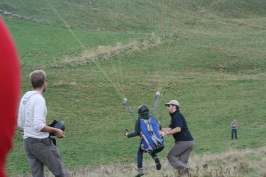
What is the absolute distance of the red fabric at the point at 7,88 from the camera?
69.4 inches

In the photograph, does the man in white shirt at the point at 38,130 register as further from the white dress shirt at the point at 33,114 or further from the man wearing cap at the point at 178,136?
the man wearing cap at the point at 178,136

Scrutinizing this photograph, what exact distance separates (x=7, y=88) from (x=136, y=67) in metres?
40.0

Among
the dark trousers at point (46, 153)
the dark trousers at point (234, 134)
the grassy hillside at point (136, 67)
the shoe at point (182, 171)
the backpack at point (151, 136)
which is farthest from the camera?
the grassy hillside at point (136, 67)

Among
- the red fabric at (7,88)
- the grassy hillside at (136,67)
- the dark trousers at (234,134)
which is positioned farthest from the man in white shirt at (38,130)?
the dark trousers at (234,134)

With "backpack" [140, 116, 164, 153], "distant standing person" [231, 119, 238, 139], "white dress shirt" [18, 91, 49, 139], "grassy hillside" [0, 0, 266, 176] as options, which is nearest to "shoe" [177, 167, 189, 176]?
"backpack" [140, 116, 164, 153]

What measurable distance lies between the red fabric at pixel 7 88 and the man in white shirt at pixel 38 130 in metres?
4.37

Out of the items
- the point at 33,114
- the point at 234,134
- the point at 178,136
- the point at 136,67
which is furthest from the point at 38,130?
the point at 136,67

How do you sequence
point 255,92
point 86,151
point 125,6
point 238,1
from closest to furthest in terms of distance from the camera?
point 86,151 → point 255,92 → point 125,6 → point 238,1

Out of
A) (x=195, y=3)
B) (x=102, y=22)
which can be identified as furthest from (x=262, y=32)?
(x=102, y=22)

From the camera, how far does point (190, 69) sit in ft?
137

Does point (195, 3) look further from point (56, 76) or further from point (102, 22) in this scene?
point (56, 76)

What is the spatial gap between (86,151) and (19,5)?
1582 inches

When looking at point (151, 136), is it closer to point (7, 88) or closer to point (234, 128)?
point (7, 88)

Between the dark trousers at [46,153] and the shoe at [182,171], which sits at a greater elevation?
the dark trousers at [46,153]
